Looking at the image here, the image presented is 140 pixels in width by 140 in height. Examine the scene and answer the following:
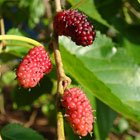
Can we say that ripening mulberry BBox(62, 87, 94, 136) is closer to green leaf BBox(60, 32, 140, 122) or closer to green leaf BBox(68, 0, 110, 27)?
green leaf BBox(60, 32, 140, 122)

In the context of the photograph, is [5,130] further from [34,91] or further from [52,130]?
[52,130]

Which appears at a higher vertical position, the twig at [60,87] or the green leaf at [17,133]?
the twig at [60,87]

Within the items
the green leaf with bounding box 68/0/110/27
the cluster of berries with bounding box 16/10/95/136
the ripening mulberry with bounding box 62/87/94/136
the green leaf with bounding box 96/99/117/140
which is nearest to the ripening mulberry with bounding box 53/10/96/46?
the cluster of berries with bounding box 16/10/95/136

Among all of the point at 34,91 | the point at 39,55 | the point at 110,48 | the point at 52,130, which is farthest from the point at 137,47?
the point at 52,130

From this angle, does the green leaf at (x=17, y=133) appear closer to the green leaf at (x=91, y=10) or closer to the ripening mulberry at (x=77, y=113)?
the ripening mulberry at (x=77, y=113)

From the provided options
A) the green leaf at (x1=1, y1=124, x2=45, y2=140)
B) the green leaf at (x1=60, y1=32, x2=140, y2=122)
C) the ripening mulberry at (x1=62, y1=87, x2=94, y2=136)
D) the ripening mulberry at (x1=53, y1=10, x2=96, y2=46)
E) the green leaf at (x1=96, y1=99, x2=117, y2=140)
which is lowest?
the green leaf at (x1=96, y1=99, x2=117, y2=140)

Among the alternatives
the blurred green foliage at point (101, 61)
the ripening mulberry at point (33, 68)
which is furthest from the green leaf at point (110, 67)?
the ripening mulberry at point (33, 68)

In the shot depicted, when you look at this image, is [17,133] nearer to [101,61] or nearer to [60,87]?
[60,87]
